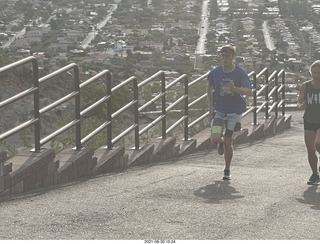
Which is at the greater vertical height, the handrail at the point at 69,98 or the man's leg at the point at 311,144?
the handrail at the point at 69,98

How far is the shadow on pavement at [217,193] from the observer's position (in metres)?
7.67

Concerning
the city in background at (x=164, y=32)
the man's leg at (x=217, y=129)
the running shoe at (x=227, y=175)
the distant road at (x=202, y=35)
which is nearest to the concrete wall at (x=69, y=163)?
the man's leg at (x=217, y=129)

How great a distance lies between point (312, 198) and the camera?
7801 mm

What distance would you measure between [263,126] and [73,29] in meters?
119

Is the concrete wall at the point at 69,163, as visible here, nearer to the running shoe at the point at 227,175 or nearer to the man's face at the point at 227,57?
the running shoe at the point at 227,175

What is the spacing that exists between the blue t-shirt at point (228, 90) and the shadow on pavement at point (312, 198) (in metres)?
1.31

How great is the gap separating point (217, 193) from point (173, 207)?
3.63 feet

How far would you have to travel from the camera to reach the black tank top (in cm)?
880

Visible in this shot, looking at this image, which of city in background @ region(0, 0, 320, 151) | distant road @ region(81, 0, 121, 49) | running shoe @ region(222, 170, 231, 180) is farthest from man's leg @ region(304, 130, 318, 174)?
distant road @ region(81, 0, 121, 49)

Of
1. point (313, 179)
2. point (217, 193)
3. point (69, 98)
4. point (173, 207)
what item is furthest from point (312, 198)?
point (69, 98)

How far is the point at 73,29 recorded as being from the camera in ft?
438

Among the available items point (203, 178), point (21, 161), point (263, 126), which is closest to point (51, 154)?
point (21, 161)

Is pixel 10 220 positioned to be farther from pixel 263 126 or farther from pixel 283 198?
pixel 263 126

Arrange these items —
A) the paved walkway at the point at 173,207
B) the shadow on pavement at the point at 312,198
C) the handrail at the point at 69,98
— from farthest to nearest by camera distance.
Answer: the handrail at the point at 69,98, the shadow on pavement at the point at 312,198, the paved walkway at the point at 173,207
